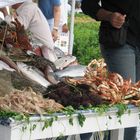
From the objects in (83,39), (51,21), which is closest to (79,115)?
(51,21)

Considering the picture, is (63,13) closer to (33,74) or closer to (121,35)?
(121,35)

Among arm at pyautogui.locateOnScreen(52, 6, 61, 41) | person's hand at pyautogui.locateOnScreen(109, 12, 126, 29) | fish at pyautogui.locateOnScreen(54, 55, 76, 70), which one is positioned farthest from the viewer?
arm at pyautogui.locateOnScreen(52, 6, 61, 41)

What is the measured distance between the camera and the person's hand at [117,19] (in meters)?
4.37

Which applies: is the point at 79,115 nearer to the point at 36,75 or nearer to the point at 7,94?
the point at 7,94

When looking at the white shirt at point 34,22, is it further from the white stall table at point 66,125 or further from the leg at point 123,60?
the white stall table at point 66,125

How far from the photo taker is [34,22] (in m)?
5.63

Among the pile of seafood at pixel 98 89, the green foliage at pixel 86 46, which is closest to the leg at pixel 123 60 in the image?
the pile of seafood at pixel 98 89

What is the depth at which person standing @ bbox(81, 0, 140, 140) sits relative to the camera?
4.51 metres

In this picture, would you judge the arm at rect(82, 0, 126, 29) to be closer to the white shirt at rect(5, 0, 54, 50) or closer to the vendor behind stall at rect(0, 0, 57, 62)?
the vendor behind stall at rect(0, 0, 57, 62)

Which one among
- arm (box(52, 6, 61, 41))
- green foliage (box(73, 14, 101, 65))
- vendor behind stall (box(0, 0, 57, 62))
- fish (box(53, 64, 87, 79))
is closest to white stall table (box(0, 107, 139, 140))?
fish (box(53, 64, 87, 79))

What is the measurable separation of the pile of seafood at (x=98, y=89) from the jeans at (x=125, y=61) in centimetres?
11

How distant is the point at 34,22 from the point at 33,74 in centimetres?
143

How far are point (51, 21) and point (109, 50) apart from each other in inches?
132

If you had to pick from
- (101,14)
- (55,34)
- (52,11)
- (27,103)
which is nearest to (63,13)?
(52,11)
